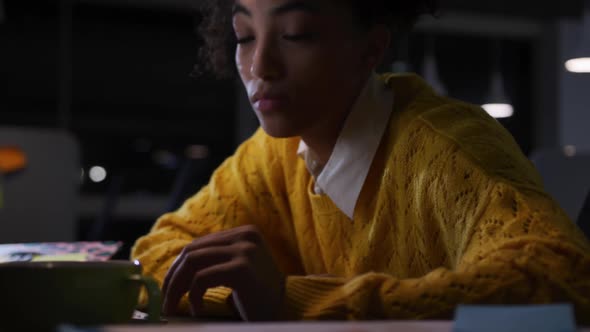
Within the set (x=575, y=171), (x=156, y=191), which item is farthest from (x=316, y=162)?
(x=156, y=191)

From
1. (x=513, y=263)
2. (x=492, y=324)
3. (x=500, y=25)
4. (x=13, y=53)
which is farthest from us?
(x=500, y=25)

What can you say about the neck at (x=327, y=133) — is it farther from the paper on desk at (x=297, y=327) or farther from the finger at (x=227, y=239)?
the paper on desk at (x=297, y=327)

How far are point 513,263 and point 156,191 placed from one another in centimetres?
554

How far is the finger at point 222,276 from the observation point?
0.70m

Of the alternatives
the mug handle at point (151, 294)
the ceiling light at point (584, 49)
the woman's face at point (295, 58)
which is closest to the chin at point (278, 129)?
the woman's face at point (295, 58)

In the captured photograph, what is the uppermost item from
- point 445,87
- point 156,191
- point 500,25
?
point 500,25

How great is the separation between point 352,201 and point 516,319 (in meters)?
0.67

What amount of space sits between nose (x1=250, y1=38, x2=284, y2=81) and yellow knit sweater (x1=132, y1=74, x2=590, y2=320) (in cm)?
18

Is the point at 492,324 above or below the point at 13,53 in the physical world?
below

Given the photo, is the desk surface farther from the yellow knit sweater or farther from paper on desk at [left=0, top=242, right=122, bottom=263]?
paper on desk at [left=0, top=242, right=122, bottom=263]

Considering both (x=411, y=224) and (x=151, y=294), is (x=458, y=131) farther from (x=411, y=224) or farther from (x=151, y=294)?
(x=151, y=294)

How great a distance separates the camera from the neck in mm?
1062

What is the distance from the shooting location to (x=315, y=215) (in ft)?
3.78

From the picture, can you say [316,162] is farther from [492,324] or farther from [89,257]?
[492,324]
